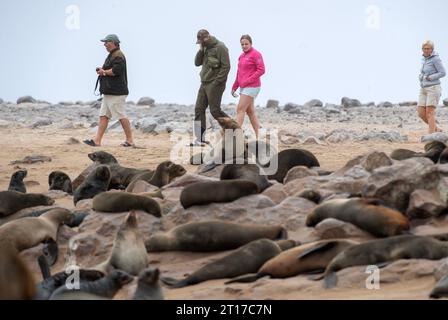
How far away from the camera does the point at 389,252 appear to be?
5969 mm

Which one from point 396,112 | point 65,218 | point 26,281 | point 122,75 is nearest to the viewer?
point 26,281

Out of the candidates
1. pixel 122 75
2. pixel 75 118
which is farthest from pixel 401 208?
pixel 75 118

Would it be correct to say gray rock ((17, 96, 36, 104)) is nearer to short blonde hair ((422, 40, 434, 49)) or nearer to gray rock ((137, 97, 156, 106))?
gray rock ((137, 97, 156, 106))

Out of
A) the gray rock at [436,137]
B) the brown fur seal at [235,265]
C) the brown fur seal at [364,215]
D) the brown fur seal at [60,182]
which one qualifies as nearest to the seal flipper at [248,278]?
the brown fur seal at [235,265]

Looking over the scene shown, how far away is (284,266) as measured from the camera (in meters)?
6.07

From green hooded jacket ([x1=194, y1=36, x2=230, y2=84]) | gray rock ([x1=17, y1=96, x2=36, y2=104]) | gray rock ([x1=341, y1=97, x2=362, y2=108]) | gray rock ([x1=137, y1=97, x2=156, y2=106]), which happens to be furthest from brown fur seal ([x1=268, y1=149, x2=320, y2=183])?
gray rock ([x1=17, y1=96, x2=36, y2=104])

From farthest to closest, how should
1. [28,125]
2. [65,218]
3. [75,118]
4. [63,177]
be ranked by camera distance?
[75,118] → [28,125] → [63,177] → [65,218]

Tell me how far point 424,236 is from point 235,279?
141 cm

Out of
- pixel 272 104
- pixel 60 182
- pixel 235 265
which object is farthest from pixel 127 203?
pixel 272 104

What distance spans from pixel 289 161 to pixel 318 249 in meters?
3.75

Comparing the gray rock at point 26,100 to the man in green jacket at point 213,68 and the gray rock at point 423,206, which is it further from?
the gray rock at point 423,206

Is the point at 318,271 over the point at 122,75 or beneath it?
beneath

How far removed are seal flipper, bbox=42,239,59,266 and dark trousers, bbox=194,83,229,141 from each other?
741cm
